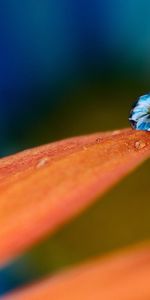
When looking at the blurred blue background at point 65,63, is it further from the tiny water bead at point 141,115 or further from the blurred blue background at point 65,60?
the tiny water bead at point 141,115

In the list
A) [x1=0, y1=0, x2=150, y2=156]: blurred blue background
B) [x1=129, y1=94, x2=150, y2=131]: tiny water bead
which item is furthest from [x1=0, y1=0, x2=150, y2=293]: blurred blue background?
[x1=129, y1=94, x2=150, y2=131]: tiny water bead

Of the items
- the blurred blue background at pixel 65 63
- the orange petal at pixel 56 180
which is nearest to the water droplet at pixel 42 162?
the orange petal at pixel 56 180

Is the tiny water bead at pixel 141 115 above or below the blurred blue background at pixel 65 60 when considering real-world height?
below

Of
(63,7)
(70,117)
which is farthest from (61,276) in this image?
(63,7)

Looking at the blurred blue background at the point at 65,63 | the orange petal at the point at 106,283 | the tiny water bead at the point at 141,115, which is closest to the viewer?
the orange petal at the point at 106,283

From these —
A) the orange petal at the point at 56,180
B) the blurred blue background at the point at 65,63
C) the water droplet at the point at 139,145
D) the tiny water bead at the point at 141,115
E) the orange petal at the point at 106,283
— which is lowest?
the orange petal at the point at 106,283

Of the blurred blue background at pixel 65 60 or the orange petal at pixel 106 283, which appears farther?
the blurred blue background at pixel 65 60

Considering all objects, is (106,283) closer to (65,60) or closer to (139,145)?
(139,145)
